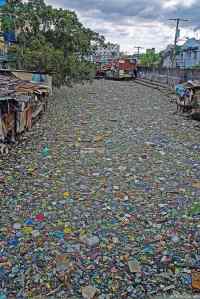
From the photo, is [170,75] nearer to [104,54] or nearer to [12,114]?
[12,114]

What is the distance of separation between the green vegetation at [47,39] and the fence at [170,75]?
19.0 ft

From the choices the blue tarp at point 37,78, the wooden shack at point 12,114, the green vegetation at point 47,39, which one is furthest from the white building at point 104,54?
the wooden shack at point 12,114

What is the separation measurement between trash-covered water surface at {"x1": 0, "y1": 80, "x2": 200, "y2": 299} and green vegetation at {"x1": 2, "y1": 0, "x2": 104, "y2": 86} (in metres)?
7.95

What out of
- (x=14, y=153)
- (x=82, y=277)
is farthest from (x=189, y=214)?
(x=14, y=153)

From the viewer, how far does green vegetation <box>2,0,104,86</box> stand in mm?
14539

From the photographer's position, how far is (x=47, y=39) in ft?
54.0

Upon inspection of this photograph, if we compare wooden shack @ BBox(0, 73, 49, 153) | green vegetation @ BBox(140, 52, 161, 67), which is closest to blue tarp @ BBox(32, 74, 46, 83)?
wooden shack @ BBox(0, 73, 49, 153)

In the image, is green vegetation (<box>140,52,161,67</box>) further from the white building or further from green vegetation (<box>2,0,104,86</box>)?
green vegetation (<box>2,0,104,86</box>)

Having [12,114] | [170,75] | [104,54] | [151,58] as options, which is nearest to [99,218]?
[12,114]

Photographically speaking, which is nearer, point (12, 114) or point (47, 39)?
point (12, 114)

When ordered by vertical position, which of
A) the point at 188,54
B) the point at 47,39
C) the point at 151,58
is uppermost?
the point at 151,58

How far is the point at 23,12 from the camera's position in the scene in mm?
15383

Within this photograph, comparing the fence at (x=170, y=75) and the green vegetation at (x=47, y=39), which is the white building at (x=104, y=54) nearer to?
the green vegetation at (x=47, y=39)

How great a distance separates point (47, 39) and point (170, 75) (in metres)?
9.79
